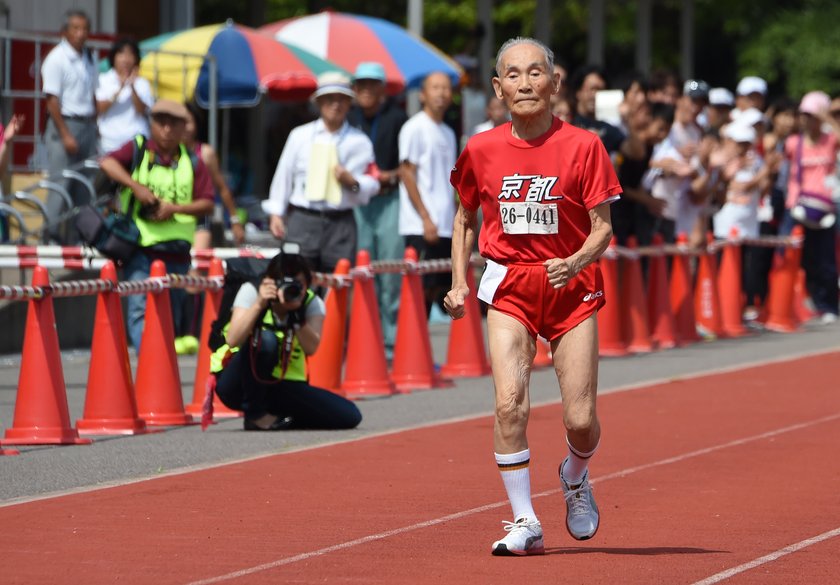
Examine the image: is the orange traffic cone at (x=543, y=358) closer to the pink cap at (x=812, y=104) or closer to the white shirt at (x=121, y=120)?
the white shirt at (x=121, y=120)

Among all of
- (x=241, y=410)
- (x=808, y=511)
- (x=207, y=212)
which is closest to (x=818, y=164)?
(x=207, y=212)

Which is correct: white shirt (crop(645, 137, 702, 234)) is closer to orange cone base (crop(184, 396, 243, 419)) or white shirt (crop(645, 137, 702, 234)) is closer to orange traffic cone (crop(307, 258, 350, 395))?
orange traffic cone (crop(307, 258, 350, 395))

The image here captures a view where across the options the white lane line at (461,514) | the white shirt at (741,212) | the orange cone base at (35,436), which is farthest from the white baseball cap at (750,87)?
the orange cone base at (35,436)

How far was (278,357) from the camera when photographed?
12297 mm

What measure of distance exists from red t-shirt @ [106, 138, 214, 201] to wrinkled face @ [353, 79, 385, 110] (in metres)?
1.76

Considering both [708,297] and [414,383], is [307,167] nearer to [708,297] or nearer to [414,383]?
[414,383]

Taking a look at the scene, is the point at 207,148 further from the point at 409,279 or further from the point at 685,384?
the point at 685,384

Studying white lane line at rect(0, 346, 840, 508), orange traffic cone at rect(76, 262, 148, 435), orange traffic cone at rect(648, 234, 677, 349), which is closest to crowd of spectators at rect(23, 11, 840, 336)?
orange traffic cone at rect(648, 234, 677, 349)

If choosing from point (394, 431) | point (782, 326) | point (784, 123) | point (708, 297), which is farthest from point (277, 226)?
point (784, 123)

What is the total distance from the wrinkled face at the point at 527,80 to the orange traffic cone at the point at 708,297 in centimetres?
1243

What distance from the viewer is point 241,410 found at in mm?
12484

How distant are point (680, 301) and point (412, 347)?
534 cm

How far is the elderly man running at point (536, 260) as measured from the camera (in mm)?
8055

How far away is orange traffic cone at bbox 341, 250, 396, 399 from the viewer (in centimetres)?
1491
